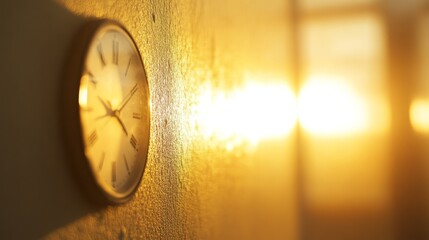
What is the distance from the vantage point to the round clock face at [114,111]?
1.09m

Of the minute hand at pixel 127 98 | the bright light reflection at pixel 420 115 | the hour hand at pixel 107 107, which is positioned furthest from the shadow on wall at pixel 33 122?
the bright light reflection at pixel 420 115

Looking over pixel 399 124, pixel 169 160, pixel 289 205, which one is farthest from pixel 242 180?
pixel 399 124

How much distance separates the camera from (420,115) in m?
3.77

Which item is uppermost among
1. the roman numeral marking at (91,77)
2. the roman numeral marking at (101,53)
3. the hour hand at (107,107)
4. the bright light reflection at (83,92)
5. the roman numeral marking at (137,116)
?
the roman numeral marking at (101,53)

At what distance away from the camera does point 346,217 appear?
3.82 metres

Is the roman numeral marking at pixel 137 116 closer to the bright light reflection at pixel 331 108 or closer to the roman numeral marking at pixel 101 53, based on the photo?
the roman numeral marking at pixel 101 53

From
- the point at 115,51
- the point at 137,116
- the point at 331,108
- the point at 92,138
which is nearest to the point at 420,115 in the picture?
the point at 331,108

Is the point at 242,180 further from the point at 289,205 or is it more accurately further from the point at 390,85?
the point at 390,85

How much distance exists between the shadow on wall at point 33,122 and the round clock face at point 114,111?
2.5 inches

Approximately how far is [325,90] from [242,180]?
1.71 m

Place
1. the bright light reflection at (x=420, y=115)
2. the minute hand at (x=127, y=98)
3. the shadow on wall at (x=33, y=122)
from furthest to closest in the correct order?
the bright light reflection at (x=420, y=115) → the minute hand at (x=127, y=98) → the shadow on wall at (x=33, y=122)

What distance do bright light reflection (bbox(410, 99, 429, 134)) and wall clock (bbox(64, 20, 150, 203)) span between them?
2.96 metres

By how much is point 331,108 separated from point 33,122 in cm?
321

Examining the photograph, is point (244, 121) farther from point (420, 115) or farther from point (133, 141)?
point (420, 115)
